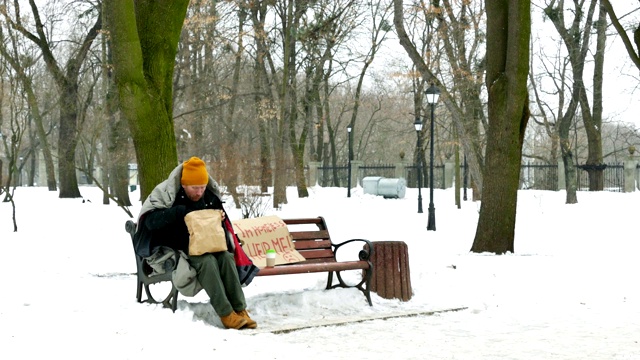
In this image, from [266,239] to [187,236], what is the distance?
132 cm

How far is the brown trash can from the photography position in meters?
8.51

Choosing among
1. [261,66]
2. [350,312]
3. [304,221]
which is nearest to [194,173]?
[304,221]

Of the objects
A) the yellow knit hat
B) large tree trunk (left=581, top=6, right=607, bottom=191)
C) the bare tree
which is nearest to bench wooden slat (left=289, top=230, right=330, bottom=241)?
the yellow knit hat

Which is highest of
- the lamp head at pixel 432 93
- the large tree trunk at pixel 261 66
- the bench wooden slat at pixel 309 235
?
the large tree trunk at pixel 261 66

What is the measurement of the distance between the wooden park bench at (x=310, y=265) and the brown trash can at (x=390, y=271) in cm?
15

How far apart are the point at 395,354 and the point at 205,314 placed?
6.21ft

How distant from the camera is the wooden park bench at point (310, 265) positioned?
737 cm

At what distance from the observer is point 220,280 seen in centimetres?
691

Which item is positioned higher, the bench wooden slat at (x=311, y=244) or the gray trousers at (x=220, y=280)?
the bench wooden slat at (x=311, y=244)

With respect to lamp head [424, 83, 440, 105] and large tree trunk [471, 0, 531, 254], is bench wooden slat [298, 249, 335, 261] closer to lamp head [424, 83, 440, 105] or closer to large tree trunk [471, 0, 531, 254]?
large tree trunk [471, 0, 531, 254]

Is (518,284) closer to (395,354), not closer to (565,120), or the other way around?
(395,354)

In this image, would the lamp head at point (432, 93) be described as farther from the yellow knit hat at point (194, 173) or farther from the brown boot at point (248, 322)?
the brown boot at point (248, 322)

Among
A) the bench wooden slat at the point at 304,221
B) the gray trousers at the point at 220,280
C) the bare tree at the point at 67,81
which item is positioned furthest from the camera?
the bare tree at the point at 67,81

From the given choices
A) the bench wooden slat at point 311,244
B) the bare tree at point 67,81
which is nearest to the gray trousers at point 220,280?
the bench wooden slat at point 311,244
